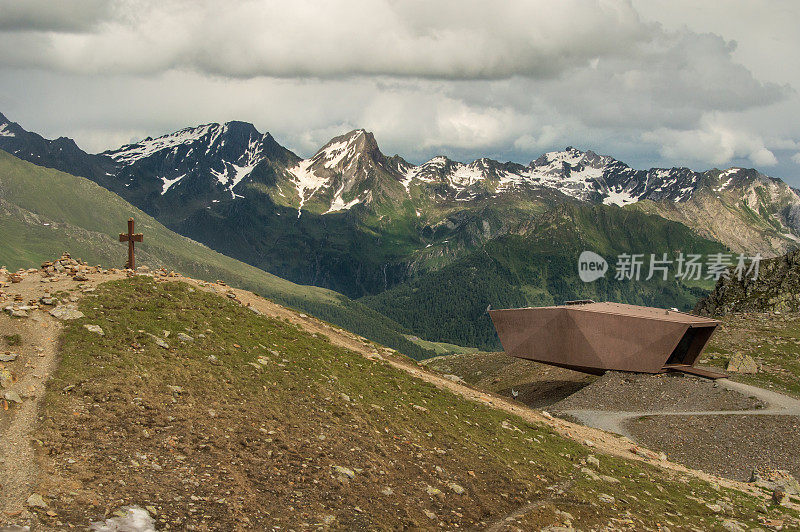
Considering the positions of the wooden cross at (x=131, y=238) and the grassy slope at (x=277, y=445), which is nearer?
the grassy slope at (x=277, y=445)

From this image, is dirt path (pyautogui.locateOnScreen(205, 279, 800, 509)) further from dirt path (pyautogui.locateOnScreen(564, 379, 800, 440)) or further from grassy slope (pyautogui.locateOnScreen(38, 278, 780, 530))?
dirt path (pyautogui.locateOnScreen(564, 379, 800, 440))

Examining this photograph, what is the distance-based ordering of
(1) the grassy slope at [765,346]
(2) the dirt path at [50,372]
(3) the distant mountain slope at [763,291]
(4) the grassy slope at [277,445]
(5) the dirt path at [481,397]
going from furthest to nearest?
(3) the distant mountain slope at [763,291]
(1) the grassy slope at [765,346]
(5) the dirt path at [481,397]
(4) the grassy slope at [277,445]
(2) the dirt path at [50,372]

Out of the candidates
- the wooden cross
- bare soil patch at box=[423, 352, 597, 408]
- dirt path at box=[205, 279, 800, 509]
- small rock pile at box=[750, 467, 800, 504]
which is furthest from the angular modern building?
the wooden cross

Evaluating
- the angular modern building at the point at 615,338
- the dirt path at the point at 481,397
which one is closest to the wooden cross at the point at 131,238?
the dirt path at the point at 481,397

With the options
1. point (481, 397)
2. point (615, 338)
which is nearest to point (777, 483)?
point (481, 397)

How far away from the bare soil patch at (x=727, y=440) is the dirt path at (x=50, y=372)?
899 centimetres

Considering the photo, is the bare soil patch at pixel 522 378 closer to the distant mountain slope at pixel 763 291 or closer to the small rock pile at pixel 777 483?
the small rock pile at pixel 777 483

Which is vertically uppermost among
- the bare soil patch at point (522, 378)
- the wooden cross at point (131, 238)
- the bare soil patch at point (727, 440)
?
the wooden cross at point (131, 238)

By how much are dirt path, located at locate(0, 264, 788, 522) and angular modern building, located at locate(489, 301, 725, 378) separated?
22746 mm

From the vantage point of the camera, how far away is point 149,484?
19156 millimetres

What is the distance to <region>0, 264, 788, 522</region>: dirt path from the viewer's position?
18527 millimetres

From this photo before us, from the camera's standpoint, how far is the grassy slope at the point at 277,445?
1959cm

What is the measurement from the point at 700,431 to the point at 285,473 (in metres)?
42.7

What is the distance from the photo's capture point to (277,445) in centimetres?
2362
